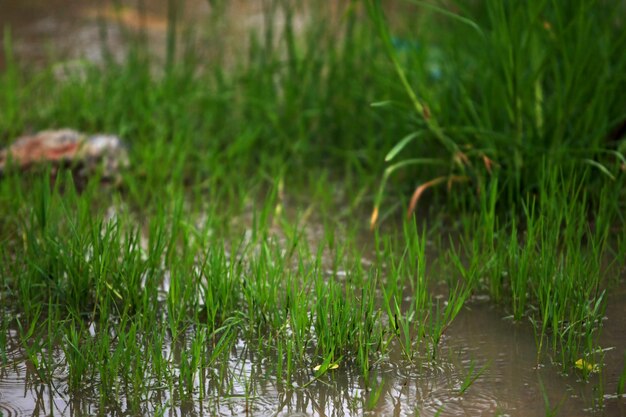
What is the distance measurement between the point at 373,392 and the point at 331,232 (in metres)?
0.88

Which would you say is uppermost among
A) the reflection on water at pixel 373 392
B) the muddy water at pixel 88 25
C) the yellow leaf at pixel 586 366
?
the muddy water at pixel 88 25

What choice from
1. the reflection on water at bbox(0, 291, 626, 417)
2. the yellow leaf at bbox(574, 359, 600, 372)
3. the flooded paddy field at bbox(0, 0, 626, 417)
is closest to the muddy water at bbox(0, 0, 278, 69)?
the flooded paddy field at bbox(0, 0, 626, 417)

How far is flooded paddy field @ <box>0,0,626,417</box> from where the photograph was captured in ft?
7.18

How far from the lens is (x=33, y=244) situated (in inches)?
105

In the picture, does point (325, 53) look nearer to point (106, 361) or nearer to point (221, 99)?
point (221, 99)

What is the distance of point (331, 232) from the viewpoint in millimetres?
2936

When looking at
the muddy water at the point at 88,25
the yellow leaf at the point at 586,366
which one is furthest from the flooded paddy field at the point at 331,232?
the muddy water at the point at 88,25

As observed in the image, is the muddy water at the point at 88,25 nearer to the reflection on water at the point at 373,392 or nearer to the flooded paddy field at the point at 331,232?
the flooded paddy field at the point at 331,232

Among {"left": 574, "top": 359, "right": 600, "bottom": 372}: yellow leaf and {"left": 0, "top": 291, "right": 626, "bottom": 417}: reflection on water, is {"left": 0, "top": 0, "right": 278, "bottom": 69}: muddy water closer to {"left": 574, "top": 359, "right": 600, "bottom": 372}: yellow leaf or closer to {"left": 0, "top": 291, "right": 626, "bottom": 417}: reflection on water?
{"left": 0, "top": 291, "right": 626, "bottom": 417}: reflection on water

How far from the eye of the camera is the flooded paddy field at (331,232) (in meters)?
2.19

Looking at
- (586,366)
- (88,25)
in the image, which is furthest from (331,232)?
(88,25)

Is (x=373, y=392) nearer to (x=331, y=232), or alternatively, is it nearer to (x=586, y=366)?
(x=586, y=366)

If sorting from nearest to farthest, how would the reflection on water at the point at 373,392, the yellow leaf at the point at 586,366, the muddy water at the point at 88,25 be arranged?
1. the reflection on water at the point at 373,392
2. the yellow leaf at the point at 586,366
3. the muddy water at the point at 88,25

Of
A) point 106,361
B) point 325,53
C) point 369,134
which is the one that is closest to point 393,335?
point 106,361
